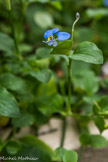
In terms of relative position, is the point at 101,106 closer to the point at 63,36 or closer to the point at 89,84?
the point at 89,84

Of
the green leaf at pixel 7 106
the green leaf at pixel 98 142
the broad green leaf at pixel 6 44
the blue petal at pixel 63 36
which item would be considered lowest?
the green leaf at pixel 98 142

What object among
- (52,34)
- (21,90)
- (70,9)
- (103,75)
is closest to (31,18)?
(70,9)

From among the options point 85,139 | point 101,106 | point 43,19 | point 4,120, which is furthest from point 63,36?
point 43,19

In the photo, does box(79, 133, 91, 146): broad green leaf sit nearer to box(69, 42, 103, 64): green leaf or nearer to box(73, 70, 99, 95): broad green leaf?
box(73, 70, 99, 95): broad green leaf

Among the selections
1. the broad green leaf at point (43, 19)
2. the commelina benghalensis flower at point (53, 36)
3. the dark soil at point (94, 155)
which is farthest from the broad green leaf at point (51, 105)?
the broad green leaf at point (43, 19)

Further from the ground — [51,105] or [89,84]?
[89,84]

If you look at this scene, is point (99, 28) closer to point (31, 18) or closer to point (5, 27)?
point (31, 18)

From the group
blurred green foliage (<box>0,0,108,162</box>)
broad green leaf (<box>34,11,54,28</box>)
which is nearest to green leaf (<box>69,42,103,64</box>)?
blurred green foliage (<box>0,0,108,162</box>)

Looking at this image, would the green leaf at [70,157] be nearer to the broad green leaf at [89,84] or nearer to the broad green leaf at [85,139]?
the broad green leaf at [85,139]
